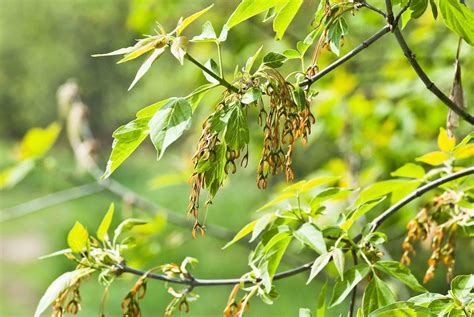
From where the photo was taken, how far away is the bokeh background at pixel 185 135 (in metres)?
2.42

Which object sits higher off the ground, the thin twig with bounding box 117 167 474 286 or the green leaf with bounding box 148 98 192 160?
the green leaf with bounding box 148 98 192 160

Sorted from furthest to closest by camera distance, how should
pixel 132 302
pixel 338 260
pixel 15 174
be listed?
1. pixel 15 174
2. pixel 132 302
3. pixel 338 260

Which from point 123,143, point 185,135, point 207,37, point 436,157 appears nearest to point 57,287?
point 123,143

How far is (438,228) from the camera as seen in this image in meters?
0.99

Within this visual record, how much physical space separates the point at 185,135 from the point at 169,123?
681 centimetres

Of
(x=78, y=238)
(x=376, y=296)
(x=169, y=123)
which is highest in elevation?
(x=169, y=123)

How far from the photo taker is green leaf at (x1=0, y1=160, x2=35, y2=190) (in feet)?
6.87

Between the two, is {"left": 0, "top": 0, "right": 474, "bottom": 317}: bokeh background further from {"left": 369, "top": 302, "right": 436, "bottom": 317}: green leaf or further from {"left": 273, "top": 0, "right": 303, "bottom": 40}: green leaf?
{"left": 369, "top": 302, "right": 436, "bottom": 317}: green leaf

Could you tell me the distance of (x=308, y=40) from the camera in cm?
79

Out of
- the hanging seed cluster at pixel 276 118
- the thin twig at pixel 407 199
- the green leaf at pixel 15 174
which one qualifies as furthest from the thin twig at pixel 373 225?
the green leaf at pixel 15 174

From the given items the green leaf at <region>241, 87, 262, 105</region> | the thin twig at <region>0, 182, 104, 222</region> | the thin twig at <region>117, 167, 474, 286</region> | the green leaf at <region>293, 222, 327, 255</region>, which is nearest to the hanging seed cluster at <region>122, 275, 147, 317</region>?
the thin twig at <region>117, 167, 474, 286</region>

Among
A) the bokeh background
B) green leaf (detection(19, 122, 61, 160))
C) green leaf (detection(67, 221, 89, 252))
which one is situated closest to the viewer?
green leaf (detection(67, 221, 89, 252))

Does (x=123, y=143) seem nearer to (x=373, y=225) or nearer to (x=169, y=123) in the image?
(x=169, y=123)

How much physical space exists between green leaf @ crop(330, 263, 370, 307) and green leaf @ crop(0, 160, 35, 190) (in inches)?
57.3
